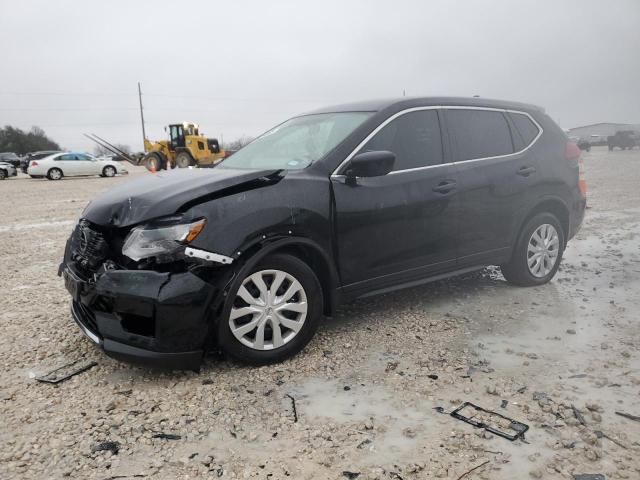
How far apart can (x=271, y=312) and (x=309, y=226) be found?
0.61m

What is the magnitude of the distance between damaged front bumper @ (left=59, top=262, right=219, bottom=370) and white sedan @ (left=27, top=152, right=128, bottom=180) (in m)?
25.2

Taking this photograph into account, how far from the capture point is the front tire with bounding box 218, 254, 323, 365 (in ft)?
10.2

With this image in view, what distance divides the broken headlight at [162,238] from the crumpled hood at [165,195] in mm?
Answer: 70

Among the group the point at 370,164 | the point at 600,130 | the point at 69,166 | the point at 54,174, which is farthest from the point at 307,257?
the point at 600,130

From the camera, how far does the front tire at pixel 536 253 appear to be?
4.76 meters

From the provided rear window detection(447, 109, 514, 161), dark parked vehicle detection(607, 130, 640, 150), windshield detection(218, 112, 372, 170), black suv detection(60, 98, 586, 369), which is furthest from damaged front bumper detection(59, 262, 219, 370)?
dark parked vehicle detection(607, 130, 640, 150)

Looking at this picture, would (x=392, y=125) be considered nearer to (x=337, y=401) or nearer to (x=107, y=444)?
(x=337, y=401)

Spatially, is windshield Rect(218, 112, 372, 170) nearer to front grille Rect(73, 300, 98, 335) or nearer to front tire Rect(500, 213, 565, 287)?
front grille Rect(73, 300, 98, 335)

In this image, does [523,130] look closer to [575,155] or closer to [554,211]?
[575,155]

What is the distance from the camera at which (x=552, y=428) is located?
8.31ft

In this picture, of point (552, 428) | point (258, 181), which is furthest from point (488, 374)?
point (258, 181)

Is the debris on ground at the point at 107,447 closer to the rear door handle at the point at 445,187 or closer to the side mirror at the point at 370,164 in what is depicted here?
the side mirror at the point at 370,164

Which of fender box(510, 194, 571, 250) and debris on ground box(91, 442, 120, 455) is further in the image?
fender box(510, 194, 571, 250)

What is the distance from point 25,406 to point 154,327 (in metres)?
0.84
